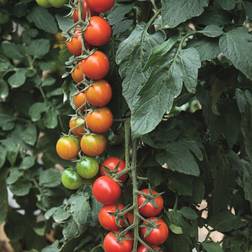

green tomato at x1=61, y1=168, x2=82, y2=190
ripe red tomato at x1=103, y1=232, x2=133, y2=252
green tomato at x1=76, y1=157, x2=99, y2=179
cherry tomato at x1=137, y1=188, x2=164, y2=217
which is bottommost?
ripe red tomato at x1=103, y1=232, x2=133, y2=252

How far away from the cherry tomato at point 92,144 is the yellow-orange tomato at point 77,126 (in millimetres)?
18

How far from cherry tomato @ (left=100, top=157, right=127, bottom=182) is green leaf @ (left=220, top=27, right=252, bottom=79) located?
0.22m

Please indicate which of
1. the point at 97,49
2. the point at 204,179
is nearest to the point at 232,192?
the point at 204,179

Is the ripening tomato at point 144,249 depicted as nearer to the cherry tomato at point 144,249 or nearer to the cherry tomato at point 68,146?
the cherry tomato at point 144,249

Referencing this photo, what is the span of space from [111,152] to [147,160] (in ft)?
0.22

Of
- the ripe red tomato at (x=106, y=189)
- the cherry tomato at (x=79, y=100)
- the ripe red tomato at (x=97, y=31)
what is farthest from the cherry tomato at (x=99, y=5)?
the ripe red tomato at (x=106, y=189)

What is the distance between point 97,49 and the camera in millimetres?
716

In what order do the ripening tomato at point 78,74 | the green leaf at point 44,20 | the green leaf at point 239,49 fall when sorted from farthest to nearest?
the green leaf at point 44,20, the ripening tomato at point 78,74, the green leaf at point 239,49

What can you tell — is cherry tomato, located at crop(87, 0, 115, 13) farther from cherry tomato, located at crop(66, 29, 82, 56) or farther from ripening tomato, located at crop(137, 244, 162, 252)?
ripening tomato, located at crop(137, 244, 162, 252)

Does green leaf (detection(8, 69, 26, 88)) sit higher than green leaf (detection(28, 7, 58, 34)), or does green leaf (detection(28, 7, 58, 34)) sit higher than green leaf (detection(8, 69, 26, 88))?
green leaf (detection(28, 7, 58, 34))

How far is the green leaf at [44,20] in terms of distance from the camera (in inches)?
42.0

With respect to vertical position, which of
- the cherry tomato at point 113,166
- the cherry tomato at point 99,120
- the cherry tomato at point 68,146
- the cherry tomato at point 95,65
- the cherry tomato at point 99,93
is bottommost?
the cherry tomato at point 113,166

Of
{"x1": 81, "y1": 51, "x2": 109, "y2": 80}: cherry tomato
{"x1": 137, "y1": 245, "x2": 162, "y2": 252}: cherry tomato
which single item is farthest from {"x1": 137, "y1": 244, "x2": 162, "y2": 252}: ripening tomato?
{"x1": 81, "y1": 51, "x2": 109, "y2": 80}: cherry tomato

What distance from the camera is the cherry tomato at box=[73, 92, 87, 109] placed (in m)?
0.70
